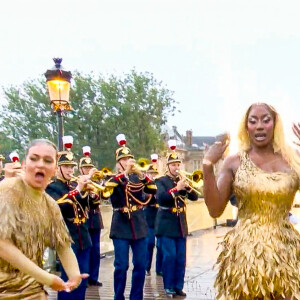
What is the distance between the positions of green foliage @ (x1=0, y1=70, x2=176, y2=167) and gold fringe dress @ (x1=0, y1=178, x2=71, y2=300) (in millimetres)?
44483

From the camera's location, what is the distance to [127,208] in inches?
346

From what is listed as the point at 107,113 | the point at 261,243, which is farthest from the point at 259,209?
the point at 107,113

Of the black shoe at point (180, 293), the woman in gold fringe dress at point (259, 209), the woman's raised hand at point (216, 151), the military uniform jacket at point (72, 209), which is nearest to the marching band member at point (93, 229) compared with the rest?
the black shoe at point (180, 293)

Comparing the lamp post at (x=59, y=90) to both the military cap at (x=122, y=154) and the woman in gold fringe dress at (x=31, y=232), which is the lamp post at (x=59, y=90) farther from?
the woman in gold fringe dress at (x=31, y=232)

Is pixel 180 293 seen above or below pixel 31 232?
below

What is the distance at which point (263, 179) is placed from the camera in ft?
13.0

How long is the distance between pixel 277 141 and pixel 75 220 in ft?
15.5

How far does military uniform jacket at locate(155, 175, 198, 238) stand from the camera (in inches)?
383

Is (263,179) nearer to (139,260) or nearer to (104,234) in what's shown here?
(139,260)

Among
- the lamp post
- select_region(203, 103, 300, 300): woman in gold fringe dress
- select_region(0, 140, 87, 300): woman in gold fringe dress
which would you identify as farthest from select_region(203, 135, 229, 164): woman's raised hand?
the lamp post

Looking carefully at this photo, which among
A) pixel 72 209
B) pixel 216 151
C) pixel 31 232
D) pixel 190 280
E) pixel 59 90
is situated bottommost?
pixel 190 280

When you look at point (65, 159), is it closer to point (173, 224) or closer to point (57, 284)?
point (173, 224)

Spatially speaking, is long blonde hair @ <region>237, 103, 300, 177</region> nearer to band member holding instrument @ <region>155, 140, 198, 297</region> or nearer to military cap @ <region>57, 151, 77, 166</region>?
military cap @ <region>57, 151, 77, 166</region>

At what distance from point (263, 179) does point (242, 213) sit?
0.27 meters
